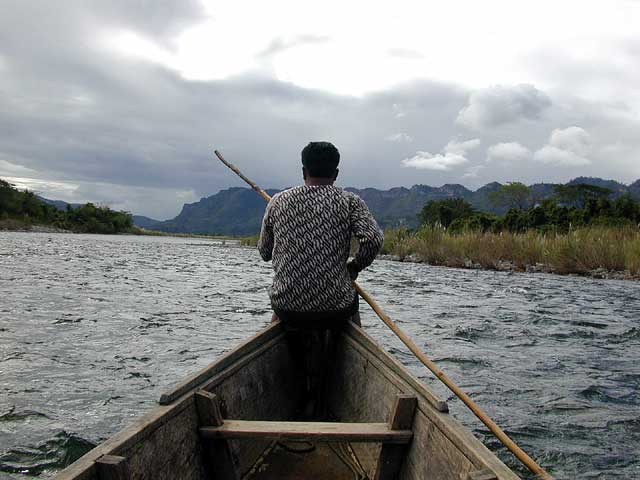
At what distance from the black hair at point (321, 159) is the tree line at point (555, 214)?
15.1 m

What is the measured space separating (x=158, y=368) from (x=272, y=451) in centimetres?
309

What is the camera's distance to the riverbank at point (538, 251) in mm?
15789

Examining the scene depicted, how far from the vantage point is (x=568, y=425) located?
4.42m

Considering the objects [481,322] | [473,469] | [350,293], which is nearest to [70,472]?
[473,469]

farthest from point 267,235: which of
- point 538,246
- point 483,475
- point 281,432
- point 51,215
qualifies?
point 51,215

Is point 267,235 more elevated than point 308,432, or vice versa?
point 267,235

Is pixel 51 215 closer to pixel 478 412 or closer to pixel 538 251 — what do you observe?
pixel 538 251

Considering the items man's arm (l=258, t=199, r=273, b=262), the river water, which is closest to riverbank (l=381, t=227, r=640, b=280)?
the river water

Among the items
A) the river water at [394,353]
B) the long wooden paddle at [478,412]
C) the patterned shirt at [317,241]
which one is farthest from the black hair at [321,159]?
the river water at [394,353]

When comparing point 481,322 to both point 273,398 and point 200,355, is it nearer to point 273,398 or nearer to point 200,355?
point 200,355

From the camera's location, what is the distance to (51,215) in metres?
86.0

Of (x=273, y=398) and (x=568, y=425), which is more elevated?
(x=273, y=398)

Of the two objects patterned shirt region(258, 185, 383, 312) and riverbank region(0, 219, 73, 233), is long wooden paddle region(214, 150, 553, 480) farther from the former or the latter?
riverbank region(0, 219, 73, 233)

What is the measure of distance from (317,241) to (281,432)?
154cm
